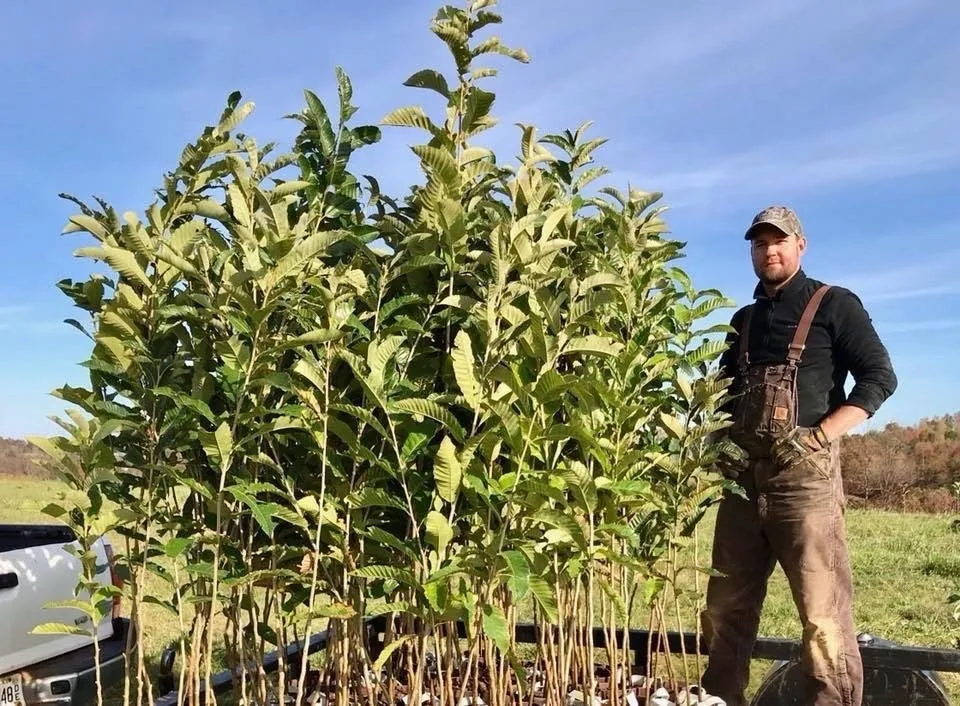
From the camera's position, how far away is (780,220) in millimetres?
3480

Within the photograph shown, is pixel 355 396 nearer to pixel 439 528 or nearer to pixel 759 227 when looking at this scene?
pixel 439 528

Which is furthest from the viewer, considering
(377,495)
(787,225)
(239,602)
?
(787,225)

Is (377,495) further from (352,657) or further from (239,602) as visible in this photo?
(352,657)

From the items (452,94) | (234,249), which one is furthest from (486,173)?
(234,249)

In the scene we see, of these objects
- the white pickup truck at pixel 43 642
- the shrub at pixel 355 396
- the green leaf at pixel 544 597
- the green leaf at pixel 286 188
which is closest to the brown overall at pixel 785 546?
the shrub at pixel 355 396

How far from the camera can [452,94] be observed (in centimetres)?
256

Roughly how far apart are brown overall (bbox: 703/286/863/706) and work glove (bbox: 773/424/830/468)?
0.02 metres

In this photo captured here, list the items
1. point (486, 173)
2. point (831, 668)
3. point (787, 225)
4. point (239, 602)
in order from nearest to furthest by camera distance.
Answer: point (239, 602), point (486, 173), point (831, 668), point (787, 225)

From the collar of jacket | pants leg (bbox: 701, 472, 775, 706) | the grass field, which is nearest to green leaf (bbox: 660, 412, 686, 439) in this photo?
pants leg (bbox: 701, 472, 775, 706)

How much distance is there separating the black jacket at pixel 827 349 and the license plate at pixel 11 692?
134 inches

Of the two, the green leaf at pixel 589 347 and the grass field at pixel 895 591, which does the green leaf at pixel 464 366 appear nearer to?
the green leaf at pixel 589 347

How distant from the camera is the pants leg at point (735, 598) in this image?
140 inches

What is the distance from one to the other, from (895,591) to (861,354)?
5.58m

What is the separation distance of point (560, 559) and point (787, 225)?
1801mm
